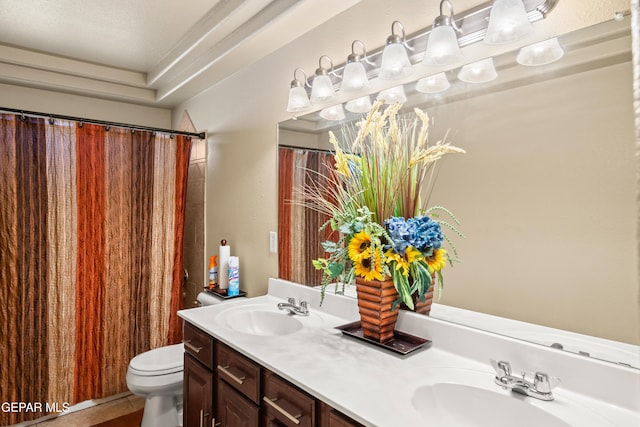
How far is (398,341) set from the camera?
1274mm

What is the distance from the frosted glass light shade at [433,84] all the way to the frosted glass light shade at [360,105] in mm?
261

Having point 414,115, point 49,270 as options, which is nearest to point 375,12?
point 414,115

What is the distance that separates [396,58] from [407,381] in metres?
1.15

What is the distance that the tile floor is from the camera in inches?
93.2

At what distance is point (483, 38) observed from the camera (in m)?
1.21

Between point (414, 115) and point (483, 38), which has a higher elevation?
point (483, 38)

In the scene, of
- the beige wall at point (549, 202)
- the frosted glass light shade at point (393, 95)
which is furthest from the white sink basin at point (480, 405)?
the frosted glass light shade at point (393, 95)

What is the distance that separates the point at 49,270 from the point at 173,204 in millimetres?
884

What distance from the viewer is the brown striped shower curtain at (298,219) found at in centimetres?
182

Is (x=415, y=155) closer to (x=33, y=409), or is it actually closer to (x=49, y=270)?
(x=49, y=270)

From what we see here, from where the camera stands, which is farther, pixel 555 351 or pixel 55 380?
pixel 55 380

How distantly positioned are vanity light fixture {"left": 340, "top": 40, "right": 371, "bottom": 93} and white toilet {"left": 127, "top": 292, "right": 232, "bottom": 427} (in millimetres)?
1519

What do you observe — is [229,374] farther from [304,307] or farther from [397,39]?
A: [397,39]

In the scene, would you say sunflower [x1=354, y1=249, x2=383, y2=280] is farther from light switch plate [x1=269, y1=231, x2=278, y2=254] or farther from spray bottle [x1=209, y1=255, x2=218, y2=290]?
spray bottle [x1=209, y1=255, x2=218, y2=290]
